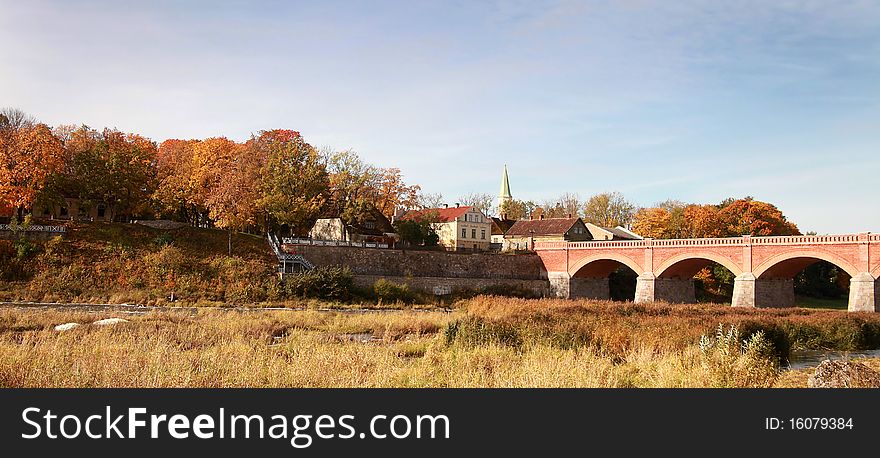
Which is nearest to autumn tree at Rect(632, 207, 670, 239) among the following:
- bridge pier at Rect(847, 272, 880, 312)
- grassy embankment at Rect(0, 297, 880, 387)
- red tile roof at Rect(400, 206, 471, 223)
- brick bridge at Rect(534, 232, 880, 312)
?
brick bridge at Rect(534, 232, 880, 312)

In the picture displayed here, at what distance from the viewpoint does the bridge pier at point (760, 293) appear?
52.3 metres

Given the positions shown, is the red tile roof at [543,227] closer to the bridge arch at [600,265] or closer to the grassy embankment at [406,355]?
the bridge arch at [600,265]

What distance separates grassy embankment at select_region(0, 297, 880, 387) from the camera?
13.6 m

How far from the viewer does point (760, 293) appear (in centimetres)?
5269

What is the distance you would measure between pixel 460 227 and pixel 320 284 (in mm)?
30393

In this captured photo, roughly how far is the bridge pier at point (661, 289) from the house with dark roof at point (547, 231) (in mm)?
18576

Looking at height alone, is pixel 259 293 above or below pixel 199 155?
below

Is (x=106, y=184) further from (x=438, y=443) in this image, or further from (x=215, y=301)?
(x=438, y=443)

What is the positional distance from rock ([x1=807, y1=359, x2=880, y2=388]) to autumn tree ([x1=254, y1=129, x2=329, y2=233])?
46091 millimetres

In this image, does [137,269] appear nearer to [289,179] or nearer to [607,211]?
[289,179]

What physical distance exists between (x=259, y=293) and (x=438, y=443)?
136 feet

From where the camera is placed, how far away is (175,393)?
980 centimetres

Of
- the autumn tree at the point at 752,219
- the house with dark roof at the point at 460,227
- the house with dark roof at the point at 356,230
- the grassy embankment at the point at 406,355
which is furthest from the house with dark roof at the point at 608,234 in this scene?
the grassy embankment at the point at 406,355

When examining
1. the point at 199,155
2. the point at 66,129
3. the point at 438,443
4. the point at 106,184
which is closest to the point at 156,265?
the point at 106,184
